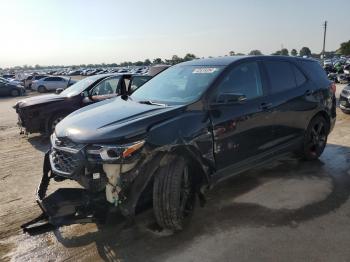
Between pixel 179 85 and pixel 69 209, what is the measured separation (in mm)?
2027

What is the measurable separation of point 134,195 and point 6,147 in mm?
6034

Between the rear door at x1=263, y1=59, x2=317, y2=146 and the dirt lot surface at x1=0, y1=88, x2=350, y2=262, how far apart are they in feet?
2.40

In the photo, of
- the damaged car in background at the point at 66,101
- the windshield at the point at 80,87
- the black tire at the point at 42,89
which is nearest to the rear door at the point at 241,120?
the damaged car in background at the point at 66,101

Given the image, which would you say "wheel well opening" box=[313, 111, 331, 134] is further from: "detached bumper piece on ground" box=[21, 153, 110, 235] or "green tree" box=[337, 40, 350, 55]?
"green tree" box=[337, 40, 350, 55]

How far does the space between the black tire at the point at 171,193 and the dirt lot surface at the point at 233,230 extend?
0.21m

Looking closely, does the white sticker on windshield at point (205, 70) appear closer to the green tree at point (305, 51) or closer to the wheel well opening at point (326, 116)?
the wheel well opening at point (326, 116)

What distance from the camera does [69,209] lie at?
3.49 metres

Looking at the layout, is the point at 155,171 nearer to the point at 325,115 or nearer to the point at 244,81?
the point at 244,81

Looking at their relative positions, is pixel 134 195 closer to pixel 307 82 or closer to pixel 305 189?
pixel 305 189

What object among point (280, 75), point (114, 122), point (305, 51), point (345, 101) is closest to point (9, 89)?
point (345, 101)

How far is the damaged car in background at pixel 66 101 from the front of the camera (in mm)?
8602

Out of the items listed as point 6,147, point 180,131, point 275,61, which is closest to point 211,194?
point 180,131

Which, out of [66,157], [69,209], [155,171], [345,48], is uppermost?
[345,48]

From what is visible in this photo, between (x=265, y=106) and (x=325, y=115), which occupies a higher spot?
(x=265, y=106)
